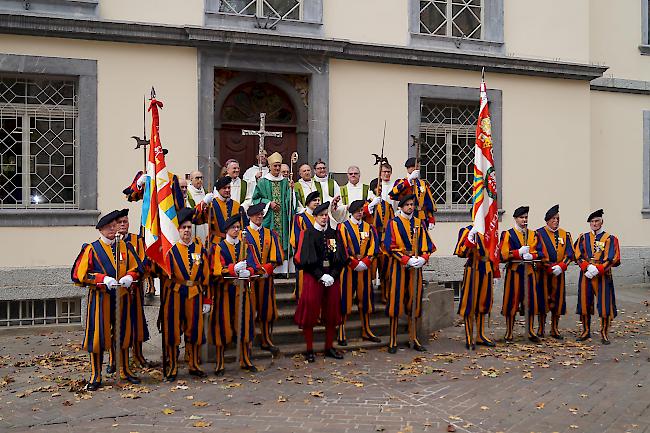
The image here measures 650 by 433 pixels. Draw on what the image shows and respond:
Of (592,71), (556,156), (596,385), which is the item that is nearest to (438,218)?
(556,156)

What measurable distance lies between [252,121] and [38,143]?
361cm

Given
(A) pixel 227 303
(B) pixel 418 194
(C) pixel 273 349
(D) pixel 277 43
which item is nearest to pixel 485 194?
(B) pixel 418 194

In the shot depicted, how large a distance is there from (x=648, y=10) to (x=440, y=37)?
5.91 m

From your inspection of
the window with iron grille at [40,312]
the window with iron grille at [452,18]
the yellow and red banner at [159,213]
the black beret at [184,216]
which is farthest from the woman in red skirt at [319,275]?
the window with iron grille at [452,18]

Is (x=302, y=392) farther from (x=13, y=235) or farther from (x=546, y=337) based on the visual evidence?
(x=13, y=235)

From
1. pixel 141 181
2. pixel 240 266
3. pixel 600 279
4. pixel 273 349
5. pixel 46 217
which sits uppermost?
pixel 141 181

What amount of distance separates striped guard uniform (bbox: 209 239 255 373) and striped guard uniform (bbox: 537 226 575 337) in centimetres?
434

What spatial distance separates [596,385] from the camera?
25.1 ft

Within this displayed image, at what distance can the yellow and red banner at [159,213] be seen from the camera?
25.3ft

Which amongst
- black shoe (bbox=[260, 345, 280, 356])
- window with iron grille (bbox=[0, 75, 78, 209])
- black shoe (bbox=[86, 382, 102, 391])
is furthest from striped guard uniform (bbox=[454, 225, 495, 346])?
window with iron grille (bbox=[0, 75, 78, 209])

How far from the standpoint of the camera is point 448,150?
13.9 m

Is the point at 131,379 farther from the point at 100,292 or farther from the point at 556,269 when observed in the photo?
the point at 556,269

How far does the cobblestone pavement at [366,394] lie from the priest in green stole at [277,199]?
2.24m

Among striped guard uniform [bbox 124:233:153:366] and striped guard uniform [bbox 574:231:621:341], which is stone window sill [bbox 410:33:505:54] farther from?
striped guard uniform [bbox 124:233:153:366]
